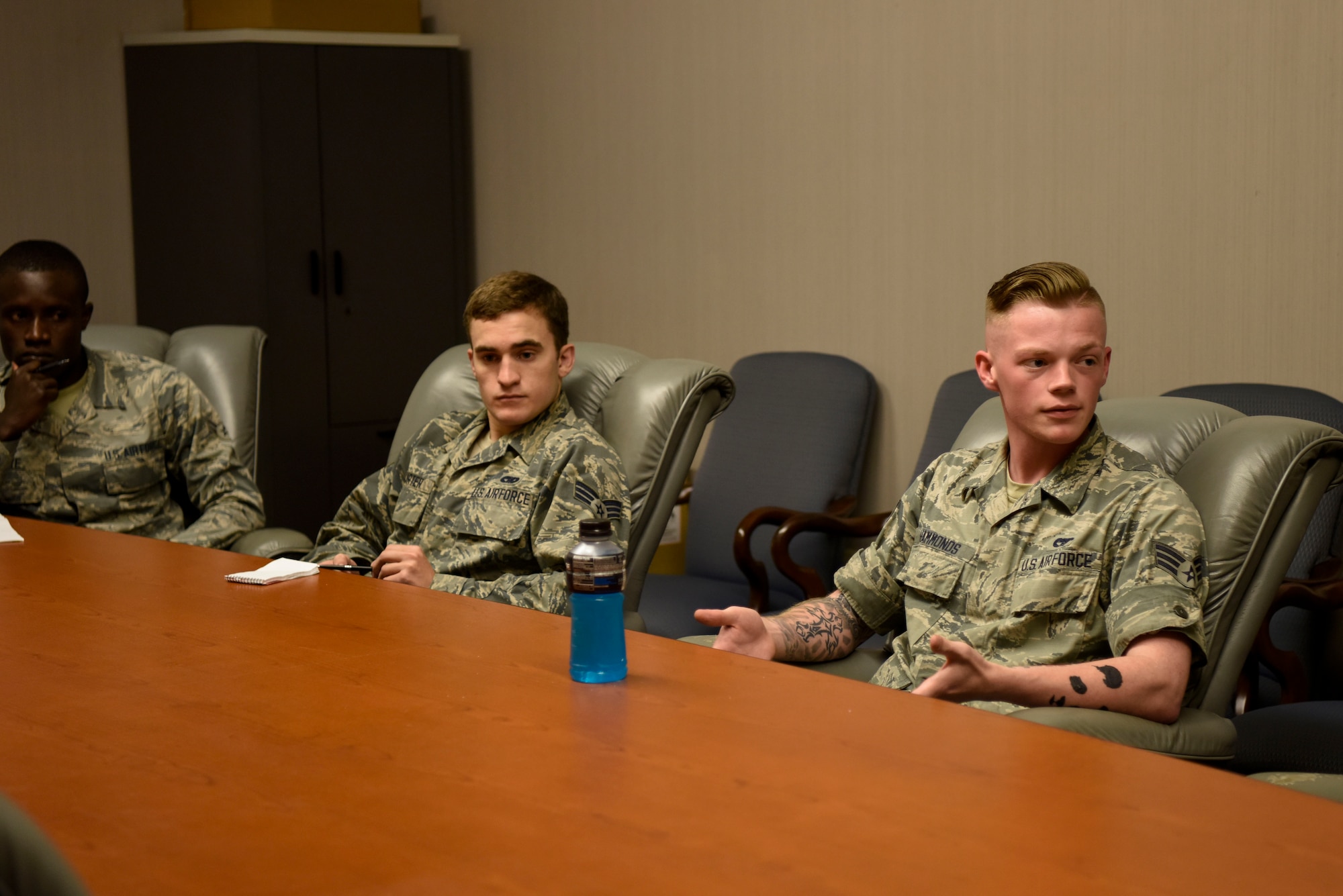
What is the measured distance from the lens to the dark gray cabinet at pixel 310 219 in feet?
15.9

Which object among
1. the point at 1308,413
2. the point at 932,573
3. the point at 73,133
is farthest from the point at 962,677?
the point at 73,133

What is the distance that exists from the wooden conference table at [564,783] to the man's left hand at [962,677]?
0.12 m

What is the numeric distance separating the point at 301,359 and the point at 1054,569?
3.69 metres

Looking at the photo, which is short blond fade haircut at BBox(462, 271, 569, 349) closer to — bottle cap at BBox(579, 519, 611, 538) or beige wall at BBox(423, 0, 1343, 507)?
bottle cap at BBox(579, 519, 611, 538)

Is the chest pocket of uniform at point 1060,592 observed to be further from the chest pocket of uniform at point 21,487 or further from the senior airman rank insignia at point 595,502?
the chest pocket of uniform at point 21,487

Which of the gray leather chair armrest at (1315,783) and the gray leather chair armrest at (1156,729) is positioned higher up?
the gray leather chair armrest at (1315,783)

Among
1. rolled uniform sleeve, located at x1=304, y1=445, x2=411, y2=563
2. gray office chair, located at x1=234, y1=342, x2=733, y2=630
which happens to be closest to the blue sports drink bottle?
gray office chair, located at x1=234, y1=342, x2=733, y2=630

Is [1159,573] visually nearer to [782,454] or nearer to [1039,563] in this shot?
[1039,563]

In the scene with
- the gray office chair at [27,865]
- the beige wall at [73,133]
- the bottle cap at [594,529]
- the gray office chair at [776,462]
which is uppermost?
the beige wall at [73,133]

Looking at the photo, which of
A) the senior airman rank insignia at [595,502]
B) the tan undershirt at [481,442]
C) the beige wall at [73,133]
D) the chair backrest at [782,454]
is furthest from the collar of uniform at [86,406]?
the beige wall at [73,133]

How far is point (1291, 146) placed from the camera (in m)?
2.88

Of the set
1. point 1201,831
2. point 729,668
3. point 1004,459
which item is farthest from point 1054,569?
point 1201,831

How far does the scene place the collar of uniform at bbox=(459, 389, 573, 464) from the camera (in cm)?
253

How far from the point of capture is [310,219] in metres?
4.97
